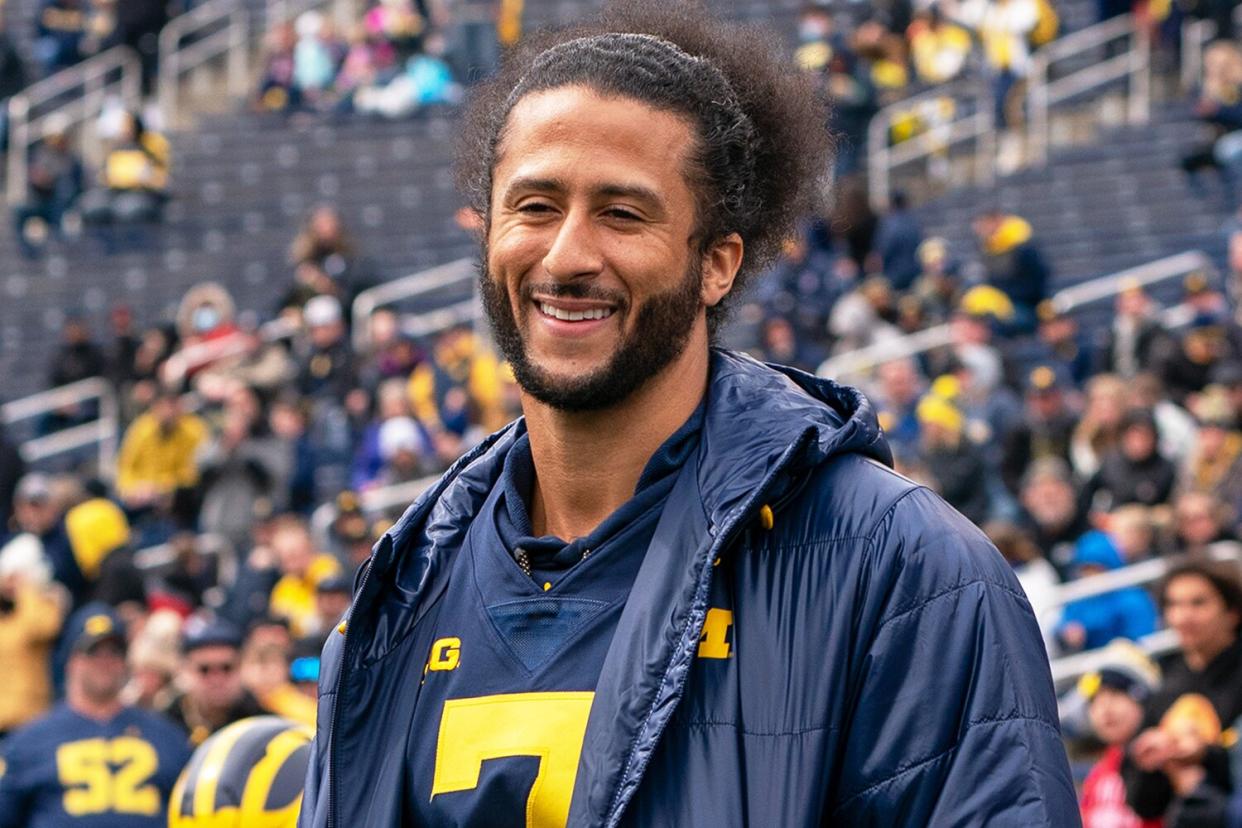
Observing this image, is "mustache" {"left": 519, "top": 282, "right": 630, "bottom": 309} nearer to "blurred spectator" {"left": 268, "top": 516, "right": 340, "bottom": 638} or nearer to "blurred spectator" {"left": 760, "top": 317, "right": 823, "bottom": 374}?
"blurred spectator" {"left": 268, "top": 516, "right": 340, "bottom": 638}

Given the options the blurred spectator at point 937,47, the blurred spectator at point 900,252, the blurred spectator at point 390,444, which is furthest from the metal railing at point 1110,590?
the blurred spectator at point 937,47

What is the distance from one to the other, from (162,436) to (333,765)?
513 inches

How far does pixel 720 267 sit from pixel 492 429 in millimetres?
11515

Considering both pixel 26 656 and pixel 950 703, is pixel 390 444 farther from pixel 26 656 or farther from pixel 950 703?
pixel 950 703

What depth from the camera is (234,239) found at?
20188mm

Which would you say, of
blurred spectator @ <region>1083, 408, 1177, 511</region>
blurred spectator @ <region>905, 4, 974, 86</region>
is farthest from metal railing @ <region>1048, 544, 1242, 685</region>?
blurred spectator @ <region>905, 4, 974, 86</region>

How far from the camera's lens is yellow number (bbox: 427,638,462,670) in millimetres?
2850

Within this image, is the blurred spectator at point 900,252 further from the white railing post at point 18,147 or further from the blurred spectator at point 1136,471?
the white railing post at point 18,147

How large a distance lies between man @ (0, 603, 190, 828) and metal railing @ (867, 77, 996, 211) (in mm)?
11283

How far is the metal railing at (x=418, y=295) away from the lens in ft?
56.0

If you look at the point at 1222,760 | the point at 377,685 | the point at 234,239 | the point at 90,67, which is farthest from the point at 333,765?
the point at 90,67

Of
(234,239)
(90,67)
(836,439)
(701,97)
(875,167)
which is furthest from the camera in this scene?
(90,67)

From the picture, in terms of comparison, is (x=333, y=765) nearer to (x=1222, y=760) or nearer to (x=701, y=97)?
(x=701, y=97)

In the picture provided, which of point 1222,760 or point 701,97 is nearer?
point 701,97
